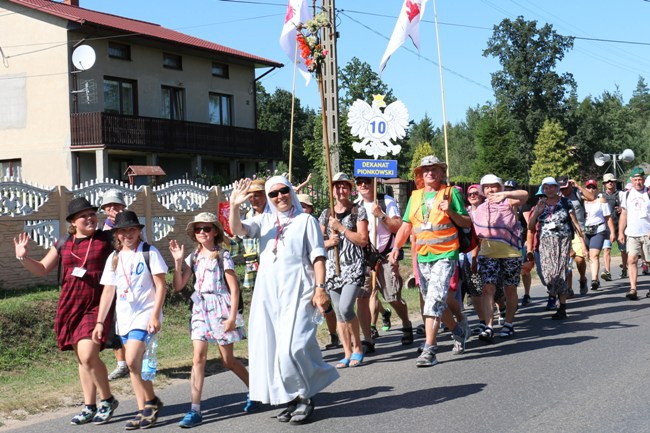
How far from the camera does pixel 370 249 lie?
920 centimetres

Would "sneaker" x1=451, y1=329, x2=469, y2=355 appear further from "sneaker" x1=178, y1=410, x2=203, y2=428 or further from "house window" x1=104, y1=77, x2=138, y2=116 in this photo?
"house window" x1=104, y1=77, x2=138, y2=116

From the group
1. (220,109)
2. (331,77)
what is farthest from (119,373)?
(220,109)

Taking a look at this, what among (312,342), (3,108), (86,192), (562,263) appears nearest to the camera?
(312,342)

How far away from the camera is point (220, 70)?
35.4 meters

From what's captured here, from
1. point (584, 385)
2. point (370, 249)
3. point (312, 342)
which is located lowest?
point (584, 385)

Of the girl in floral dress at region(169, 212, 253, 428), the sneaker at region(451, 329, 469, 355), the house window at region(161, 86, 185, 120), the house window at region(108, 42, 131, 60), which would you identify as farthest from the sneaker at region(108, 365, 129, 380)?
the house window at region(161, 86, 185, 120)

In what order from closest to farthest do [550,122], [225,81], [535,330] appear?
[535,330] < [225,81] < [550,122]

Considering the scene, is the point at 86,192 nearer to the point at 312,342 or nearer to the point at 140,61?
the point at 312,342

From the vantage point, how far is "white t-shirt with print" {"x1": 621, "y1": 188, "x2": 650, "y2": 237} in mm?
13367

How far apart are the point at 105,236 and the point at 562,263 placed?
261 inches

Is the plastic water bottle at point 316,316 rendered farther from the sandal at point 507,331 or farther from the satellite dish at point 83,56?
the satellite dish at point 83,56

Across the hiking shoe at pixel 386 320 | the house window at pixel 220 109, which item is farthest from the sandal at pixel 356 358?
the house window at pixel 220 109

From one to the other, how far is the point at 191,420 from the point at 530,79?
226ft

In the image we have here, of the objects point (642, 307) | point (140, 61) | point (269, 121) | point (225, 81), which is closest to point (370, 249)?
point (642, 307)
